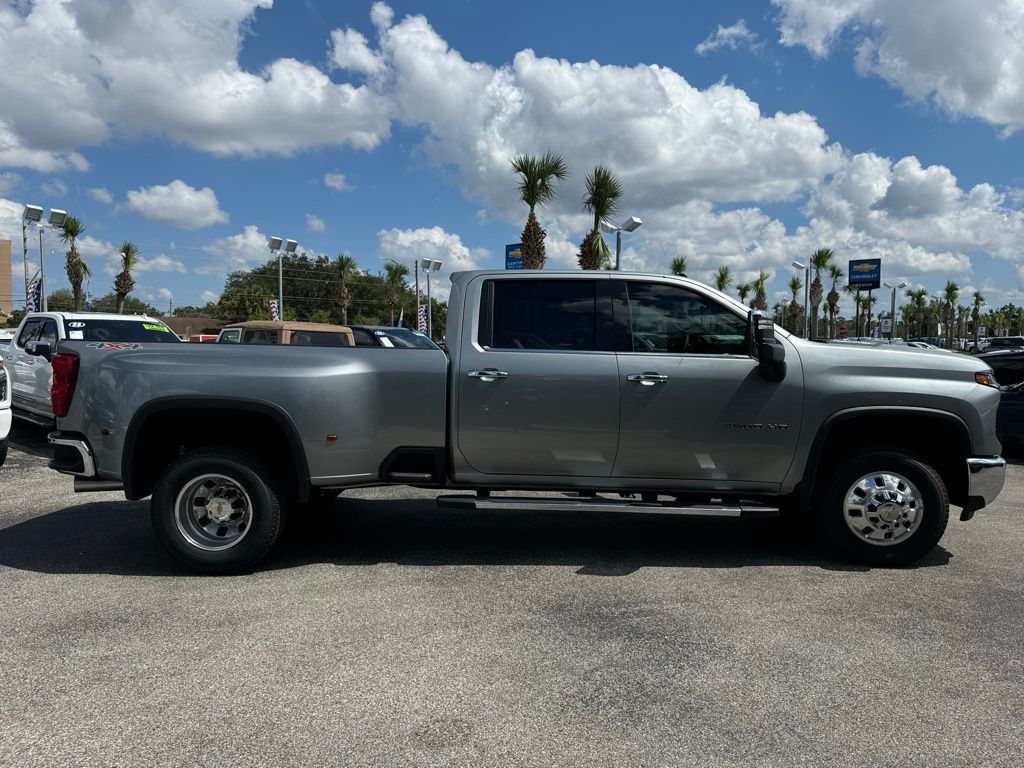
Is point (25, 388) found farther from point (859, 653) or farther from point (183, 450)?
point (859, 653)

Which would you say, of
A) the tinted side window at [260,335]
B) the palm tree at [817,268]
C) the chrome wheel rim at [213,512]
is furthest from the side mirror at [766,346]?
the palm tree at [817,268]

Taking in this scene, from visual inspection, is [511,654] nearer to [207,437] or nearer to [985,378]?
[207,437]

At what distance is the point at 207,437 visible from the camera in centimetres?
536

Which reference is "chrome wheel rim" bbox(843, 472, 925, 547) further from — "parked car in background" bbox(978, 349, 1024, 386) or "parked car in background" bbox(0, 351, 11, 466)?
"parked car in background" bbox(0, 351, 11, 466)

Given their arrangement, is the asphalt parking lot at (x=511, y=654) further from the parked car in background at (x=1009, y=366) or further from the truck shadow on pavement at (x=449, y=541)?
the parked car in background at (x=1009, y=366)

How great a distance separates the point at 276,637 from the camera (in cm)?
405

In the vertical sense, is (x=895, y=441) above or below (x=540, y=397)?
below

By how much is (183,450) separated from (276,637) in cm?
199

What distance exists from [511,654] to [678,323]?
8.38ft

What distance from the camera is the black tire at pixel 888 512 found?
516cm

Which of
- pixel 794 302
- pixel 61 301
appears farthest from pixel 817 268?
pixel 61 301

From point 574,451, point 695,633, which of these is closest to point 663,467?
point 574,451

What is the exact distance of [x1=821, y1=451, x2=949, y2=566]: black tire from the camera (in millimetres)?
5160

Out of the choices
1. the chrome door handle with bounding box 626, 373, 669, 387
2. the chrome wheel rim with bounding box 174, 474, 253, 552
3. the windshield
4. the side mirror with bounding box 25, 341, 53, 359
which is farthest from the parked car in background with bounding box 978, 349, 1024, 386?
the side mirror with bounding box 25, 341, 53, 359
